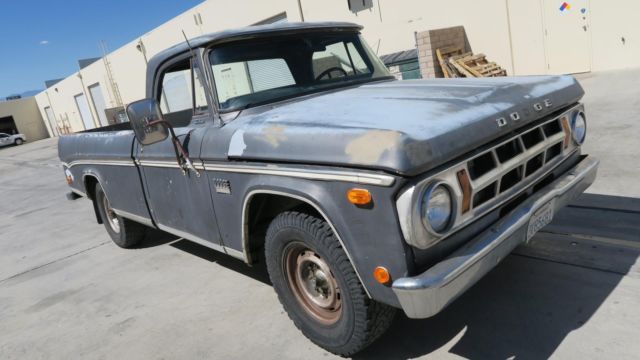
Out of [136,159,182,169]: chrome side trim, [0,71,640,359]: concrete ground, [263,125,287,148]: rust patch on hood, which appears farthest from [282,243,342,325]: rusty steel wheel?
[136,159,182,169]: chrome side trim

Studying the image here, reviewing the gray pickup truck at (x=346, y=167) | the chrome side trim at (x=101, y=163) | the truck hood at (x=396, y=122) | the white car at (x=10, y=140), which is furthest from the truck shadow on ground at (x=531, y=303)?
the white car at (x=10, y=140)

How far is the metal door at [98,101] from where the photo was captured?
35.1 metres

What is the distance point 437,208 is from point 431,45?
1052cm

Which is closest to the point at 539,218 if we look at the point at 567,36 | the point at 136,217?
the point at 136,217

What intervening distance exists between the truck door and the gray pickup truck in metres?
0.01

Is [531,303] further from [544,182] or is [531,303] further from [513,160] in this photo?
[513,160]

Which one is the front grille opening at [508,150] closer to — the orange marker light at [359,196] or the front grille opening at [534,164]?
the front grille opening at [534,164]

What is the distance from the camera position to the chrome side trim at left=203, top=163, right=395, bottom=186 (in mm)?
1994

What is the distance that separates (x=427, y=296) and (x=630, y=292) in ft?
5.22

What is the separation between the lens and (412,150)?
1.93 m

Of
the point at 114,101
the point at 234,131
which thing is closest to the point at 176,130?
the point at 234,131

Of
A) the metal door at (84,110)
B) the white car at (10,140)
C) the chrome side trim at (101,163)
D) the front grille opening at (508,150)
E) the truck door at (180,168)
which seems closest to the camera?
the front grille opening at (508,150)

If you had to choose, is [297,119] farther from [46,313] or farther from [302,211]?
[46,313]

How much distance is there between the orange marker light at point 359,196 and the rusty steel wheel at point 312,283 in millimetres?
550
